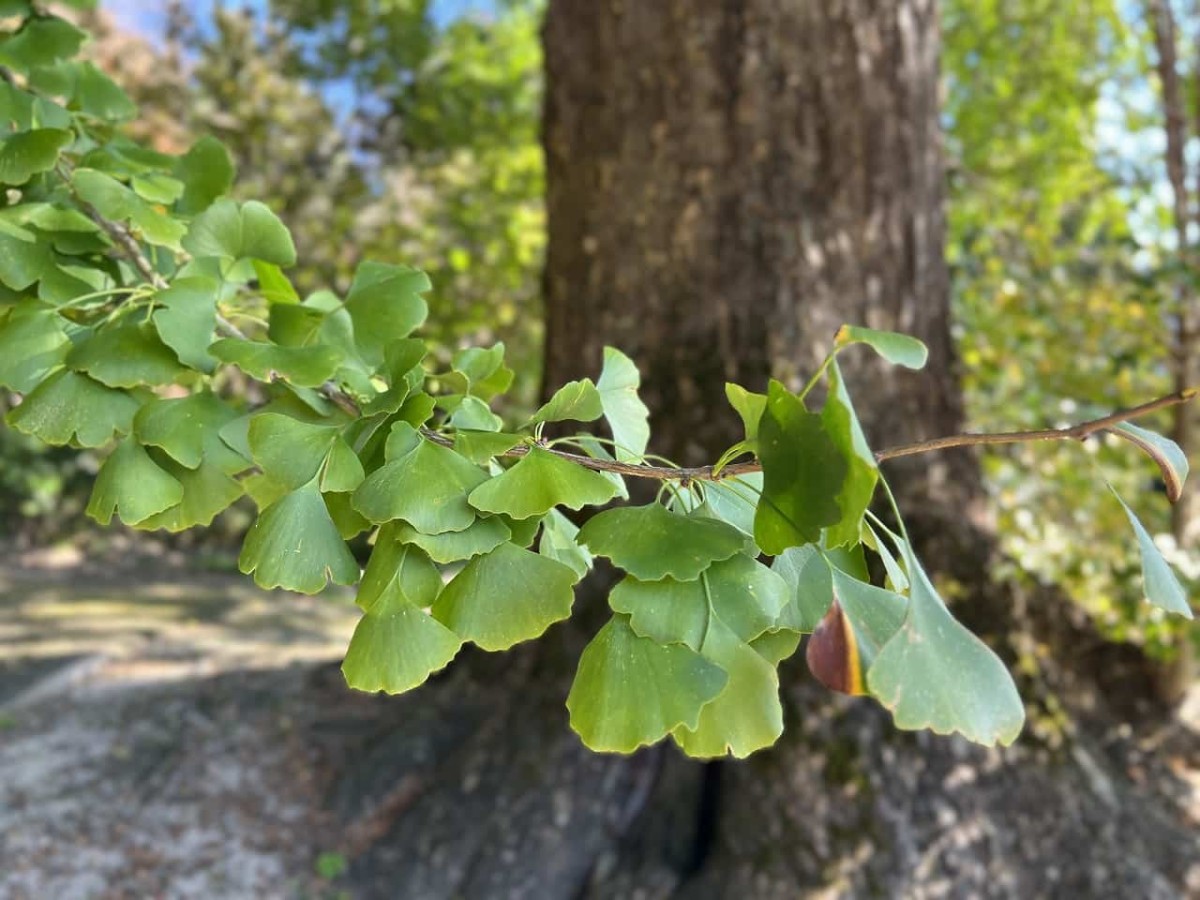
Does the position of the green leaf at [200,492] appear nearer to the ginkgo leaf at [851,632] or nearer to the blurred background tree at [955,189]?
the ginkgo leaf at [851,632]

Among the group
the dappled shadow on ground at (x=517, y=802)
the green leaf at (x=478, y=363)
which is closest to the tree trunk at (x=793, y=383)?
the dappled shadow on ground at (x=517, y=802)

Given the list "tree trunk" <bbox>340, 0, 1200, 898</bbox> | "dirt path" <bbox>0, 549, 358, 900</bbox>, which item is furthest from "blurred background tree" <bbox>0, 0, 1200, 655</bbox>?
"dirt path" <bbox>0, 549, 358, 900</bbox>

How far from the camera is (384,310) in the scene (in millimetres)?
732

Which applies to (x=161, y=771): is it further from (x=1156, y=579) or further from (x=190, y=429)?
(x=1156, y=579)

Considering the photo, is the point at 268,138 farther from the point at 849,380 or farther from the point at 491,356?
the point at 491,356

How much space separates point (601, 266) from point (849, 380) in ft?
2.12

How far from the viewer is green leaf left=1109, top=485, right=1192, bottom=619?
54cm

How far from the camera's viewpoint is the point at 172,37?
5.87 metres

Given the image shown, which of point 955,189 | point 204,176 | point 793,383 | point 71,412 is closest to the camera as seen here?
point 71,412

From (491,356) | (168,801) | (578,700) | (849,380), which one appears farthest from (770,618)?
(168,801)

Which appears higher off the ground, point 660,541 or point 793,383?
point 660,541

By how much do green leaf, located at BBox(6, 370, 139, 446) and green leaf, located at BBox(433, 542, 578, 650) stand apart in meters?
0.29

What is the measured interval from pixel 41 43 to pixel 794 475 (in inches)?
35.7

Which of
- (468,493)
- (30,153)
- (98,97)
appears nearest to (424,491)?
(468,493)
